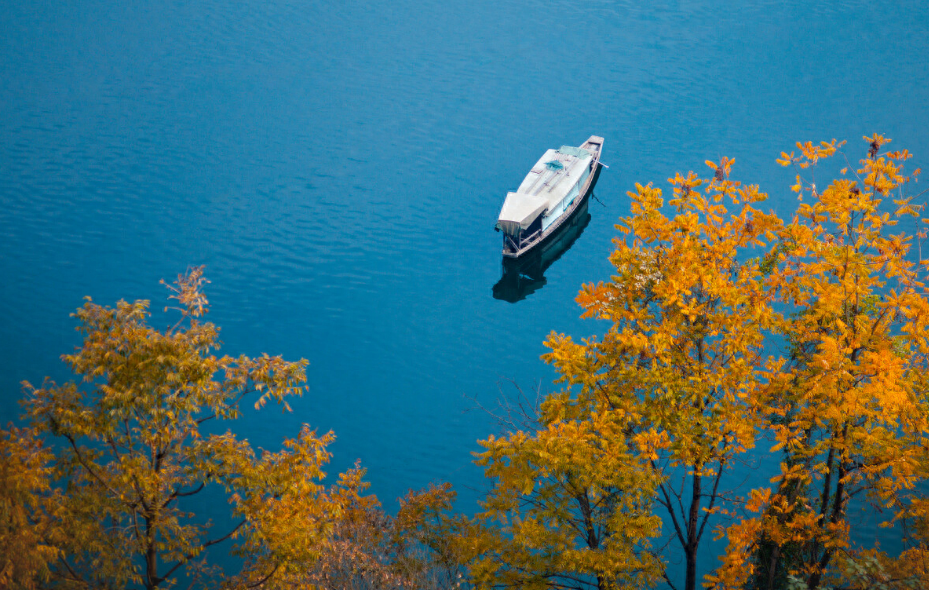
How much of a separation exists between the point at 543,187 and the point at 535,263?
6.11 metres

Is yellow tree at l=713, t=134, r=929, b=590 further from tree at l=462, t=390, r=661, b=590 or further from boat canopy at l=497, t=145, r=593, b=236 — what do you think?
boat canopy at l=497, t=145, r=593, b=236

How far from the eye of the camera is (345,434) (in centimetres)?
3972

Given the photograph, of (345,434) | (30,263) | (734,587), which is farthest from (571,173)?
(734,587)

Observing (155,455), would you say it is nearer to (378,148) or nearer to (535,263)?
(535,263)

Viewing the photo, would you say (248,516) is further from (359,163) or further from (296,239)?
(359,163)

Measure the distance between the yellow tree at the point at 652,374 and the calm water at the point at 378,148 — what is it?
773 inches

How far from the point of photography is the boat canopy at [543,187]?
2036 inches

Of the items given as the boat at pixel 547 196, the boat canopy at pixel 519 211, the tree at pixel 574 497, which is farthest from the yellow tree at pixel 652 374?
the boat at pixel 547 196

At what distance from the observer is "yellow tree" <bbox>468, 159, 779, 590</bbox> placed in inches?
674

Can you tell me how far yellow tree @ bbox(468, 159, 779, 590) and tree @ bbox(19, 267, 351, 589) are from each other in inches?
187

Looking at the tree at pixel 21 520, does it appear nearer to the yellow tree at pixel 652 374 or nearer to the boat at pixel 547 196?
the yellow tree at pixel 652 374

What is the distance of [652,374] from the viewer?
669 inches

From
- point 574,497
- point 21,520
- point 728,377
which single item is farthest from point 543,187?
point 21,520

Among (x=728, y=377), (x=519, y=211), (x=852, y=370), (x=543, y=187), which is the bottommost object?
(x=852, y=370)
